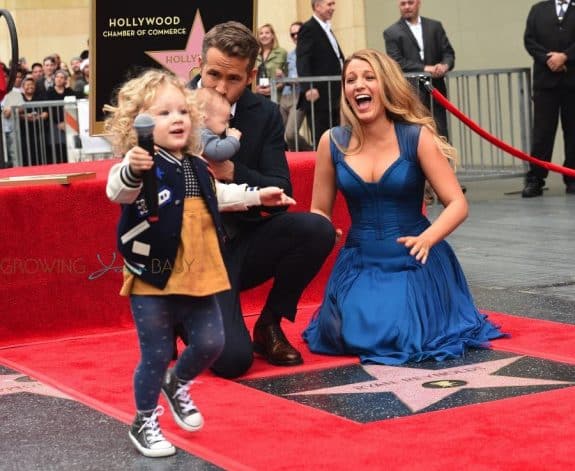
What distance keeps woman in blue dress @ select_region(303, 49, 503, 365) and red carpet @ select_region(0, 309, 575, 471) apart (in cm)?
24

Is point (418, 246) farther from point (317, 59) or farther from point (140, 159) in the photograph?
point (317, 59)

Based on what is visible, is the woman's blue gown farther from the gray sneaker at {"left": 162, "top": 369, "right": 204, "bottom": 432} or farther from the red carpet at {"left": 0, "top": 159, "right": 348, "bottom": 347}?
the gray sneaker at {"left": 162, "top": 369, "right": 204, "bottom": 432}

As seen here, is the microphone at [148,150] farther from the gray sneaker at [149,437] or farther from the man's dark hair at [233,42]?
the man's dark hair at [233,42]

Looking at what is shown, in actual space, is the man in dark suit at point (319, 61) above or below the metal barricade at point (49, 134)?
above

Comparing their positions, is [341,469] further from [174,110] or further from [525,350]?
[525,350]

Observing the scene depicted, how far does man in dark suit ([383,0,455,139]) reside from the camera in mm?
13258

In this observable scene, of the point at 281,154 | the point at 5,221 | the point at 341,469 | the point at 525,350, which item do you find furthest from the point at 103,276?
the point at 341,469

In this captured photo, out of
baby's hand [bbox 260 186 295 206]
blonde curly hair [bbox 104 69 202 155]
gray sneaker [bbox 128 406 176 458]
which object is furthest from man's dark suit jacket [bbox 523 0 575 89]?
gray sneaker [bbox 128 406 176 458]

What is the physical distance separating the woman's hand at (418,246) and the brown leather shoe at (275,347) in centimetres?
66

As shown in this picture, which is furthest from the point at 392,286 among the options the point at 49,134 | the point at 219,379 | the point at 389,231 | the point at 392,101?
the point at 49,134

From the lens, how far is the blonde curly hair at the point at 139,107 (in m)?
4.34

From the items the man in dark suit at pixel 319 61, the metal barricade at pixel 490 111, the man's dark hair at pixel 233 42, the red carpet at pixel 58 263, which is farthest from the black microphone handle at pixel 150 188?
the man in dark suit at pixel 319 61

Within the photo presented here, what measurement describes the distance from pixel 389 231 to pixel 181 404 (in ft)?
6.02

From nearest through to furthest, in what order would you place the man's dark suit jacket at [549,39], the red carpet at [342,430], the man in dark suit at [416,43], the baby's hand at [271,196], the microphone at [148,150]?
the microphone at [148,150]
the red carpet at [342,430]
the baby's hand at [271,196]
the man's dark suit jacket at [549,39]
the man in dark suit at [416,43]
